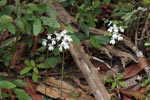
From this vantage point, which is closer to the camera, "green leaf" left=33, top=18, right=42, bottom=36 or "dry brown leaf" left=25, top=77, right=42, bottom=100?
"green leaf" left=33, top=18, right=42, bottom=36

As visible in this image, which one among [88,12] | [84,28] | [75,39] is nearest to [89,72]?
[75,39]

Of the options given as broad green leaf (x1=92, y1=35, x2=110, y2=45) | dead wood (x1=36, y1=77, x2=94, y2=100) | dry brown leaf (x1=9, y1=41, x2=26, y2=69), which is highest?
broad green leaf (x1=92, y1=35, x2=110, y2=45)

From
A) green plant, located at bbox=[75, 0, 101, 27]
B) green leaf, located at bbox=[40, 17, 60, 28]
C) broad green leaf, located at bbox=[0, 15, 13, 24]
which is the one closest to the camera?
broad green leaf, located at bbox=[0, 15, 13, 24]

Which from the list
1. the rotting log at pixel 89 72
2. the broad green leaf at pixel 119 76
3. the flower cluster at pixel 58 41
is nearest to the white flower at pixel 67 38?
the flower cluster at pixel 58 41

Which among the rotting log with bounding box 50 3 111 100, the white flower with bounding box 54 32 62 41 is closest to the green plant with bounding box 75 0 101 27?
the rotting log with bounding box 50 3 111 100

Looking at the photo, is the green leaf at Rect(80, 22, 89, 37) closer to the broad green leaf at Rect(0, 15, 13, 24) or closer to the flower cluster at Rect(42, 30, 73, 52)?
the flower cluster at Rect(42, 30, 73, 52)

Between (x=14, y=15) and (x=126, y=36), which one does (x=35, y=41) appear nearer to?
(x=14, y=15)

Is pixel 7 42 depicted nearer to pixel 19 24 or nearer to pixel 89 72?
pixel 19 24

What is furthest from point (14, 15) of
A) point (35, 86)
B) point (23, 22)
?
point (35, 86)
